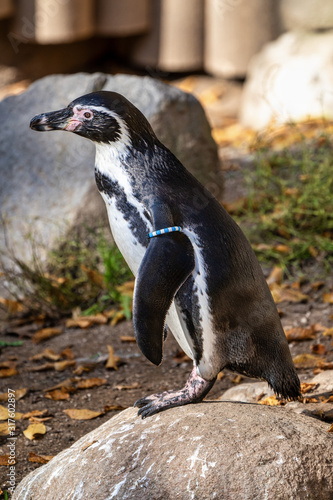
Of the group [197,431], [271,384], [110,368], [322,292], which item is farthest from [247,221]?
[197,431]

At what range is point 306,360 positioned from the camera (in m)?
3.30

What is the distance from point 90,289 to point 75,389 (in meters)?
1.13

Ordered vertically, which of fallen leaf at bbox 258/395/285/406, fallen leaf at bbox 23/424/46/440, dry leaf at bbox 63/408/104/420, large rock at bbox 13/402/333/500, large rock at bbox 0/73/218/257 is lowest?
dry leaf at bbox 63/408/104/420

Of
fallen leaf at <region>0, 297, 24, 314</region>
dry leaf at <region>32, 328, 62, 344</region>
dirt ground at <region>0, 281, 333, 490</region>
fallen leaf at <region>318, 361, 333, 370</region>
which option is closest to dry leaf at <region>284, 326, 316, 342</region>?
dirt ground at <region>0, 281, 333, 490</region>

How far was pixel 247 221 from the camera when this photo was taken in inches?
193

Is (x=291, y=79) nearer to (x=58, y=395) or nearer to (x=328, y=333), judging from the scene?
(x=328, y=333)

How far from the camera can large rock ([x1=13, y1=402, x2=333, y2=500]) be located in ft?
6.79

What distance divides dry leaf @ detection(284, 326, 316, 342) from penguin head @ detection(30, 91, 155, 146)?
1678mm

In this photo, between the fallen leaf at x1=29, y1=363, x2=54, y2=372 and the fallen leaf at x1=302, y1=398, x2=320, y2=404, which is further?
the fallen leaf at x1=29, y1=363, x2=54, y2=372

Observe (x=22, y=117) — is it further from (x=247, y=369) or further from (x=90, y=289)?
(x=247, y=369)

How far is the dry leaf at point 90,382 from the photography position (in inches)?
132

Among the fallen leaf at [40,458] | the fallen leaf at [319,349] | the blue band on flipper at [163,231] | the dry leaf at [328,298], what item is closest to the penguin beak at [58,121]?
the blue band on flipper at [163,231]

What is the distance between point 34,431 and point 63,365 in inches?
28.5

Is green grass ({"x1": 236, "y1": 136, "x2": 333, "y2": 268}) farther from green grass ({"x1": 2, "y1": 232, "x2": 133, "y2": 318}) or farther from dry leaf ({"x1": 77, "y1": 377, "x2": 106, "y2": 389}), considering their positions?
dry leaf ({"x1": 77, "y1": 377, "x2": 106, "y2": 389})
